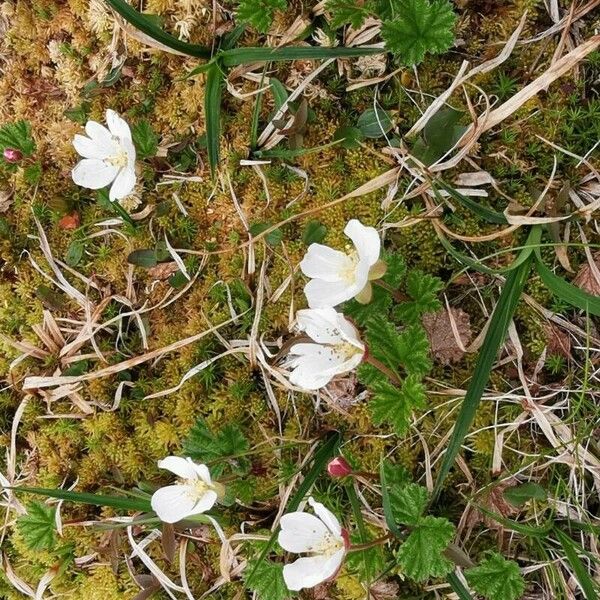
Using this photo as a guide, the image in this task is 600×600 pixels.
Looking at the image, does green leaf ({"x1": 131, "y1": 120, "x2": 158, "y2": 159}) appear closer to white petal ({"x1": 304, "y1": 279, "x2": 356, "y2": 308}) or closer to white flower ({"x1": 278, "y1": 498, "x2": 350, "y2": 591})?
white petal ({"x1": 304, "y1": 279, "x2": 356, "y2": 308})

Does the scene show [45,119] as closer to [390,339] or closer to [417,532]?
[390,339]

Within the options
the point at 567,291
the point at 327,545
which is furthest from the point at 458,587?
the point at 567,291

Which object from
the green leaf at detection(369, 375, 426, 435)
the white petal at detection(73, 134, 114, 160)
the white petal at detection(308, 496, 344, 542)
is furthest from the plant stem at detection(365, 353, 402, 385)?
the white petal at detection(73, 134, 114, 160)

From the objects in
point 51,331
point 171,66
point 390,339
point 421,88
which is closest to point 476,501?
point 390,339

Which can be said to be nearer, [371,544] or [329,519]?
[329,519]

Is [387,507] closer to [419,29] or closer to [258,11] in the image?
[419,29]

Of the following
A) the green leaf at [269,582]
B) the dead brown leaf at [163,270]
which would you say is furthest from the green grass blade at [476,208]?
the green leaf at [269,582]

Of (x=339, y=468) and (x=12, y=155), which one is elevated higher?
(x=12, y=155)
